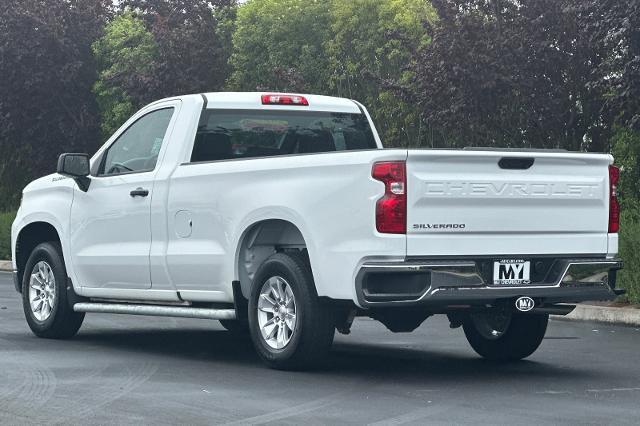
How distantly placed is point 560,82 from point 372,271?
43.7ft

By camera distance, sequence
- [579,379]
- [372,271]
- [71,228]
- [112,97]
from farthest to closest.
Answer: [112,97], [71,228], [579,379], [372,271]

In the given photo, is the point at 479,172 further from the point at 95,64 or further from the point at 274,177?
the point at 95,64

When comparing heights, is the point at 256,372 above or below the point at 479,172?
below

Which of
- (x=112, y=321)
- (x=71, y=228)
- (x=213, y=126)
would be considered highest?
(x=213, y=126)

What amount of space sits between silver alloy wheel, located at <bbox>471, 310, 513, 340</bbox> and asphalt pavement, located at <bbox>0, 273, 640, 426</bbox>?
0.87 feet

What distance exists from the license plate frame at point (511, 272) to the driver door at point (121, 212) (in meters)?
3.20

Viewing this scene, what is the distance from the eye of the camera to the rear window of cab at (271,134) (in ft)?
38.6

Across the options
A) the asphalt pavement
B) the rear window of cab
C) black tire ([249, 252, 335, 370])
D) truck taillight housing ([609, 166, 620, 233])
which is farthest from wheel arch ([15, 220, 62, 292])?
truck taillight housing ([609, 166, 620, 233])

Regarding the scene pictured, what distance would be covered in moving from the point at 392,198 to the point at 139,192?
3.01m

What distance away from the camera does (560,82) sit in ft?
72.6

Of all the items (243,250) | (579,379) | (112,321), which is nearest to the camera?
(579,379)

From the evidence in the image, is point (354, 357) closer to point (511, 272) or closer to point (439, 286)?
point (511, 272)

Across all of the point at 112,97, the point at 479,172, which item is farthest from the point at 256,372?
the point at 112,97

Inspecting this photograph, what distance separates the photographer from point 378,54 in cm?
2986
